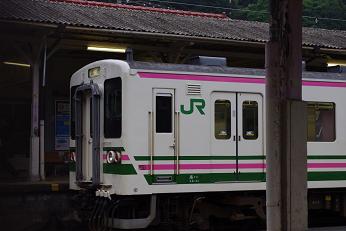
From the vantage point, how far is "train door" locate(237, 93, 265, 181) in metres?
11.2

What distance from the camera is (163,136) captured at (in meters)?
10.5

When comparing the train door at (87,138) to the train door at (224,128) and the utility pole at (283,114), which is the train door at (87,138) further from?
the utility pole at (283,114)

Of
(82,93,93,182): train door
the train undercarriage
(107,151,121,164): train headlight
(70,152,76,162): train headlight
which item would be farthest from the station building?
(107,151,121,164): train headlight

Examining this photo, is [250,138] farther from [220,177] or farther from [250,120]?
[220,177]

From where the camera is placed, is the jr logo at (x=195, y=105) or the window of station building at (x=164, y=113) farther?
the jr logo at (x=195, y=105)

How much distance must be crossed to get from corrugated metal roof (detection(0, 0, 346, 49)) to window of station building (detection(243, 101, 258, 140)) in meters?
4.61

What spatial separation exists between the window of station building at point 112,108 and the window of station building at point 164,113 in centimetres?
67

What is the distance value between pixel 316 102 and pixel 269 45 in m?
5.21

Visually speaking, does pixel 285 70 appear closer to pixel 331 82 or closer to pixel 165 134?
pixel 165 134

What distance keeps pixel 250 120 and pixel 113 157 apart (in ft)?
8.90

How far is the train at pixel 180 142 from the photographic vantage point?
10273 millimetres

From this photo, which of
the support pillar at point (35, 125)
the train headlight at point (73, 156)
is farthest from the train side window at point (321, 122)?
the support pillar at point (35, 125)

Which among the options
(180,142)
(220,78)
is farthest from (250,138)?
(180,142)

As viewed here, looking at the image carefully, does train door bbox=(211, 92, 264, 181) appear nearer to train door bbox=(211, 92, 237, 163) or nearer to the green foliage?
train door bbox=(211, 92, 237, 163)
